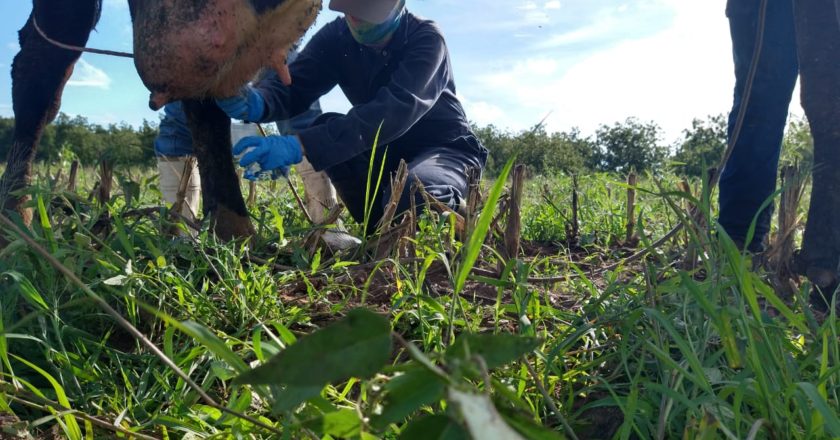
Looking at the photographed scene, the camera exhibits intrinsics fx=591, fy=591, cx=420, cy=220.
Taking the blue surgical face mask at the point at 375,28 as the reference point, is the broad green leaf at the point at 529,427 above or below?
below

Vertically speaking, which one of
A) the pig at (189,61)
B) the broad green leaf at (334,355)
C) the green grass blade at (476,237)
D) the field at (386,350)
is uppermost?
the pig at (189,61)

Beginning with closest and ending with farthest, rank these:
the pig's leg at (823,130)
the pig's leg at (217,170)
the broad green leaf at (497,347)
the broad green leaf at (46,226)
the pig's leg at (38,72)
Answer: the broad green leaf at (497,347), the broad green leaf at (46,226), the pig's leg at (823,130), the pig's leg at (217,170), the pig's leg at (38,72)

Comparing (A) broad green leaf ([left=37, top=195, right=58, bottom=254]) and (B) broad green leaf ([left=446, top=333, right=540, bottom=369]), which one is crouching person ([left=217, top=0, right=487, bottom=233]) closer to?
(A) broad green leaf ([left=37, top=195, right=58, bottom=254])

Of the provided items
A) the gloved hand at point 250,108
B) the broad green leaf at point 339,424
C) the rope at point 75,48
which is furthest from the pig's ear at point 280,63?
the broad green leaf at point 339,424

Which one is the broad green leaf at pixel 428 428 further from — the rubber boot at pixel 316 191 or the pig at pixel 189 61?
the rubber boot at pixel 316 191

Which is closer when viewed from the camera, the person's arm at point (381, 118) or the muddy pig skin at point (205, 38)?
the muddy pig skin at point (205, 38)

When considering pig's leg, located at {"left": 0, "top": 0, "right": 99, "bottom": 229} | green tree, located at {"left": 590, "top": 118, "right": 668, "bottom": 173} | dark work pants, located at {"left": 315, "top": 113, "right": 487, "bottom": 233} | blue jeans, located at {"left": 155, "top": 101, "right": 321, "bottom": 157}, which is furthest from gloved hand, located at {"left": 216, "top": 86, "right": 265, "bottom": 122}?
green tree, located at {"left": 590, "top": 118, "right": 668, "bottom": 173}

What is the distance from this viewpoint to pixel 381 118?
8.04ft

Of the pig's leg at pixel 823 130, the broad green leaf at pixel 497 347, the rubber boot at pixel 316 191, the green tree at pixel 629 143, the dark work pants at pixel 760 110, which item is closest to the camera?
the broad green leaf at pixel 497 347

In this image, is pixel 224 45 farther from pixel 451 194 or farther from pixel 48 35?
pixel 451 194

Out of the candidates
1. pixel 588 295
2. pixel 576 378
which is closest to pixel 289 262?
pixel 588 295

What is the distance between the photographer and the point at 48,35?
1.75m

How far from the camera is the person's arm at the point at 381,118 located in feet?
7.91

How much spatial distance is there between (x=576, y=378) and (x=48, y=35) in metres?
1.76
